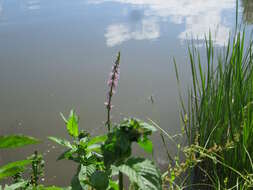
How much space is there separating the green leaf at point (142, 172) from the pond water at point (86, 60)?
1.62 meters

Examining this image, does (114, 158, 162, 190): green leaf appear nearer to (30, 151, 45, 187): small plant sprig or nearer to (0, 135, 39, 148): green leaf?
(0, 135, 39, 148): green leaf

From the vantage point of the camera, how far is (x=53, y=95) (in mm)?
3607

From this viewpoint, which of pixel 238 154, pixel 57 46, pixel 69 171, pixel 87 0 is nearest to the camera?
pixel 238 154

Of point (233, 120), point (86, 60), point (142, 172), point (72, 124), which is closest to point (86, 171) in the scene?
point (72, 124)

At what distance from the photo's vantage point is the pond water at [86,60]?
10.4 feet

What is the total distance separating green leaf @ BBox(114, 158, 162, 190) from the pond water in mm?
1621

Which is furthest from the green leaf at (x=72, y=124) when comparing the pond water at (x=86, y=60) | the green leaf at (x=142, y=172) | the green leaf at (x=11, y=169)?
the pond water at (x=86, y=60)

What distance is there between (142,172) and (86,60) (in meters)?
3.75

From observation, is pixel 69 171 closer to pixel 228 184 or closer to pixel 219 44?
pixel 228 184

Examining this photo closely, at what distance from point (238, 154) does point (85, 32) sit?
397 cm

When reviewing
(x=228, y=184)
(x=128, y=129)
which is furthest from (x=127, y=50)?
(x=128, y=129)

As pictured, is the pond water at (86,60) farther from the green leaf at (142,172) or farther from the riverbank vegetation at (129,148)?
the green leaf at (142,172)

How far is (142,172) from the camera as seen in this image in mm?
706

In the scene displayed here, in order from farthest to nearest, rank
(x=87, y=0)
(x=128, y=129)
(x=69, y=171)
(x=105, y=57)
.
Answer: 1. (x=87, y=0)
2. (x=105, y=57)
3. (x=69, y=171)
4. (x=128, y=129)
